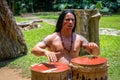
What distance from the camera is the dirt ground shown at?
610 centimetres

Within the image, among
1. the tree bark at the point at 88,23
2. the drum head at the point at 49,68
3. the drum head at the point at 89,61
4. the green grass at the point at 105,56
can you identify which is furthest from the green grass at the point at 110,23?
the drum head at the point at 49,68

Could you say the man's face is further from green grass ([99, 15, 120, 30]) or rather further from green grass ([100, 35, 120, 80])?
green grass ([99, 15, 120, 30])

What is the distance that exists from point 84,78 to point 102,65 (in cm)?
19

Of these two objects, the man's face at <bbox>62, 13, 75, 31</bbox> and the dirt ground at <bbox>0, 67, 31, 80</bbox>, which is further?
the dirt ground at <bbox>0, 67, 31, 80</bbox>

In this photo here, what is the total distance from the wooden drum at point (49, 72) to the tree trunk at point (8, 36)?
502cm

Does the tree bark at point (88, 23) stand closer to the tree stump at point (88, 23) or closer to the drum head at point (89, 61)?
the tree stump at point (88, 23)

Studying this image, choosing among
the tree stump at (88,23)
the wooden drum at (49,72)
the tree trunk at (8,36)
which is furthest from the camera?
the tree trunk at (8,36)

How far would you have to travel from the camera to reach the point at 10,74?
6359 millimetres

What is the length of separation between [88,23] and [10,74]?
2354 mm

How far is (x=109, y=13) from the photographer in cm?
1983

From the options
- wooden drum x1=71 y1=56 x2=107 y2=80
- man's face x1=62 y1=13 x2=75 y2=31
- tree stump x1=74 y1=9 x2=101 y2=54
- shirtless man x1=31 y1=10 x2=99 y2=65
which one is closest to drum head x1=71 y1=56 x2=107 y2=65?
wooden drum x1=71 y1=56 x2=107 y2=80

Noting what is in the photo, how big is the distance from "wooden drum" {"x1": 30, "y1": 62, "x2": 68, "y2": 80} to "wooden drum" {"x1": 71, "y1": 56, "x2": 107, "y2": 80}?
0.10 meters

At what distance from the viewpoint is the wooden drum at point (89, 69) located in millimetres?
2500

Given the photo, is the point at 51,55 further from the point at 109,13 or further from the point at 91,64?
the point at 109,13
